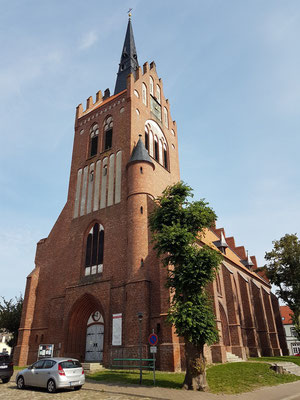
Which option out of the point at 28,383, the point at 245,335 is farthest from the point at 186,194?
the point at 245,335

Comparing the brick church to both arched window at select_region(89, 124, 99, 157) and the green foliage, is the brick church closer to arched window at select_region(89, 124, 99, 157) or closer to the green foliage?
arched window at select_region(89, 124, 99, 157)

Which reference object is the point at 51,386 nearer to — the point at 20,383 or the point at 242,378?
the point at 20,383

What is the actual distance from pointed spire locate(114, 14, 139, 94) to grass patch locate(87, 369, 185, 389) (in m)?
28.2

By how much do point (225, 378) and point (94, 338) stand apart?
36.0 ft

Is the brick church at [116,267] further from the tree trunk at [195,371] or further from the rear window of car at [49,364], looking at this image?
the rear window of car at [49,364]

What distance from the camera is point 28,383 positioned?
1295cm

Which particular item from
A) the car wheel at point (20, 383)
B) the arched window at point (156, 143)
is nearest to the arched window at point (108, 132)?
the arched window at point (156, 143)

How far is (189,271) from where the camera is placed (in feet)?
46.5

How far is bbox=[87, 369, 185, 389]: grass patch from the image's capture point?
13.5m

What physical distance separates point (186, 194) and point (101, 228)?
1026 cm

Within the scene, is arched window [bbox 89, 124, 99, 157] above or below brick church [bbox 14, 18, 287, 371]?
above

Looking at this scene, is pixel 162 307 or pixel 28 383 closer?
pixel 28 383

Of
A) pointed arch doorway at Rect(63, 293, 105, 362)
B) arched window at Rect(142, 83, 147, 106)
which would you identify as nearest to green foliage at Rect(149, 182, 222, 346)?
pointed arch doorway at Rect(63, 293, 105, 362)

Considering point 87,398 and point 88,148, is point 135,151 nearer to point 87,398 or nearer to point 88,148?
point 88,148
